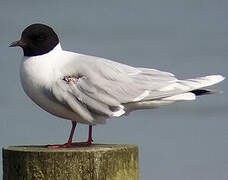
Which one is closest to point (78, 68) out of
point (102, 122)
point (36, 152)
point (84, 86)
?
point (84, 86)

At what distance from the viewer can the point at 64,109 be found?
559 centimetres

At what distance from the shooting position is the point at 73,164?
439cm

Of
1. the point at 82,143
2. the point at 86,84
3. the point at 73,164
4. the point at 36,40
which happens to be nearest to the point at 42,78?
the point at 86,84

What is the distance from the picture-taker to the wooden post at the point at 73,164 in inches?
171

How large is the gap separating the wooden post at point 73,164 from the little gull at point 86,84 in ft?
3.32

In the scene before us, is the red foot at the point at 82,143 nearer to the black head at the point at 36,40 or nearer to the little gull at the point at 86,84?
the little gull at the point at 86,84

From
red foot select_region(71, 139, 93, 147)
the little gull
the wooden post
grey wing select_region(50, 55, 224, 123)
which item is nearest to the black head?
the little gull

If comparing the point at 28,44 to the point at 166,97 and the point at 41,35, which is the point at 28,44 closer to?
the point at 41,35

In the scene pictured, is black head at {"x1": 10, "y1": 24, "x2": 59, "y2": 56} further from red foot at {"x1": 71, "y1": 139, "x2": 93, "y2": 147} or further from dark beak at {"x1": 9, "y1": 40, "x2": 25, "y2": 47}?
red foot at {"x1": 71, "y1": 139, "x2": 93, "y2": 147}

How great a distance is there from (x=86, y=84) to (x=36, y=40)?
0.77 m

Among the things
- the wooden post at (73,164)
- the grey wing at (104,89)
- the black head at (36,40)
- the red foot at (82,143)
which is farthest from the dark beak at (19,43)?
the wooden post at (73,164)

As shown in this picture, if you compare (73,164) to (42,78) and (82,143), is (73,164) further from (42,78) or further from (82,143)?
(42,78)

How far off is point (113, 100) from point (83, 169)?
4.44 feet

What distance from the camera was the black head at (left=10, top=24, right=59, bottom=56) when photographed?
590 centimetres
